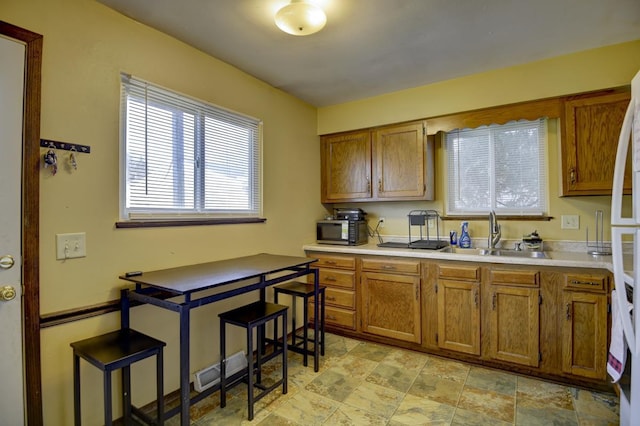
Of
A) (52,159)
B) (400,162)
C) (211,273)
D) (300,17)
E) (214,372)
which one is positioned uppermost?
(300,17)

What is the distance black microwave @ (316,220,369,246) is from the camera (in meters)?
3.34

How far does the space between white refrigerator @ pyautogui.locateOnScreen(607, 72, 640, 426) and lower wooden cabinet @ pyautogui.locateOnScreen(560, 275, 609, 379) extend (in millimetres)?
576

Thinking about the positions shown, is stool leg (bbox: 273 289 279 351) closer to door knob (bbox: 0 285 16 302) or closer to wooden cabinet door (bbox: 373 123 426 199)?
wooden cabinet door (bbox: 373 123 426 199)

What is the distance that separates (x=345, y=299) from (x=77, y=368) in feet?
7.03

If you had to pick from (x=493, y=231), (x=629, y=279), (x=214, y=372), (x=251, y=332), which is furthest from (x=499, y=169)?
(x=214, y=372)

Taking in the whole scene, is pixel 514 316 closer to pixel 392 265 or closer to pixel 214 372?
pixel 392 265

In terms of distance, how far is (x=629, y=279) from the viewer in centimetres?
152

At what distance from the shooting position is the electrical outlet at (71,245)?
65.1 inches

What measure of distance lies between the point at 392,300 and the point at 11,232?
261 centimetres

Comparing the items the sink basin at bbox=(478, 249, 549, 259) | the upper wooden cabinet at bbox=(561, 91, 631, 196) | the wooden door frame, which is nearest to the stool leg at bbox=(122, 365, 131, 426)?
the wooden door frame

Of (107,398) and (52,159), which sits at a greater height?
(52,159)

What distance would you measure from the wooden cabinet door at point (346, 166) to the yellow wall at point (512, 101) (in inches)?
5.6

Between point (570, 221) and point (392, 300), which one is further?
point (392, 300)

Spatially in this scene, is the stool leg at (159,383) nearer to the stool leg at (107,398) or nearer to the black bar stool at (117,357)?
the black bar stool at (117,357)
